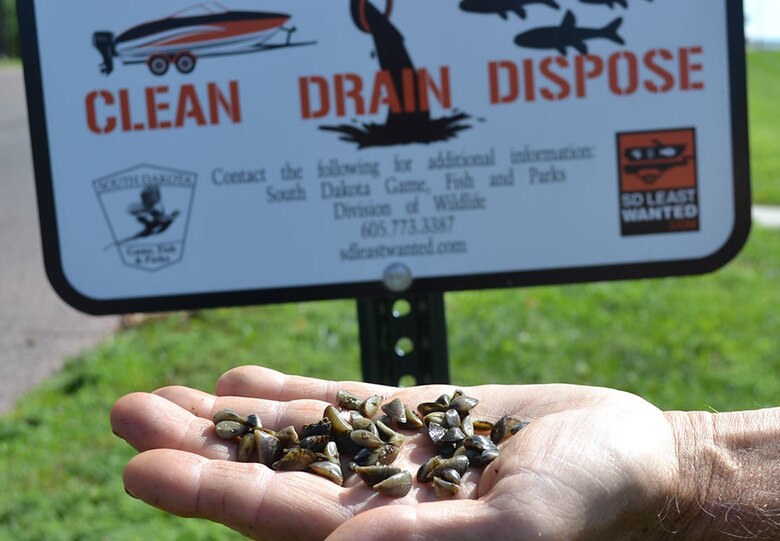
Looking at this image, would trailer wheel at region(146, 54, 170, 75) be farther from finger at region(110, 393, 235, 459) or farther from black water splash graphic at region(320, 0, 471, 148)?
finger at region(110, 393, 235, 459)

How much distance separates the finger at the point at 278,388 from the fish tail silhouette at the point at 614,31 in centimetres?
110

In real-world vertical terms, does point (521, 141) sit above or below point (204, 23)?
below

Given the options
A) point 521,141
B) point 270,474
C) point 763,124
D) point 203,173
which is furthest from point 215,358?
point 763,124

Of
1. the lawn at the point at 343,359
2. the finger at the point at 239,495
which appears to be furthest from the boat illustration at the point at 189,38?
the lawn at the point at 343,359

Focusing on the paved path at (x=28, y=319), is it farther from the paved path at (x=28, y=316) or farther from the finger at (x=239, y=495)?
the finger at (x=239, y=495)

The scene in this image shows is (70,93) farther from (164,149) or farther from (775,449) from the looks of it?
(775,449)

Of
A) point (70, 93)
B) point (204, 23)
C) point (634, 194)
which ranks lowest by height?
point (634, 194)

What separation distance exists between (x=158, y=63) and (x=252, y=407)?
957 mm

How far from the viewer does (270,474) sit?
189 cm

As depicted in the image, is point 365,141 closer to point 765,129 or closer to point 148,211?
point 148,211

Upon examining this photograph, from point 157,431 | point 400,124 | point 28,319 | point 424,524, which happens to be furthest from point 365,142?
point 28,319

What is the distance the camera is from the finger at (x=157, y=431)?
2.06m

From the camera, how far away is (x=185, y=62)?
255 centimetres

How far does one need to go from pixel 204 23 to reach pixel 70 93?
1.31 feet
